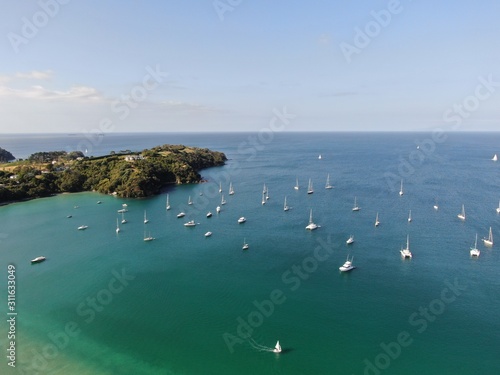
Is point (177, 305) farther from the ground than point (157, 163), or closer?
closer

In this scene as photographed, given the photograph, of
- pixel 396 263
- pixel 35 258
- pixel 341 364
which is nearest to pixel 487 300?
pixel 396 263

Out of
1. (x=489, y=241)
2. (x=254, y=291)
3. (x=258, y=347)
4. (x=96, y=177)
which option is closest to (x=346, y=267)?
(x=254, y=291)

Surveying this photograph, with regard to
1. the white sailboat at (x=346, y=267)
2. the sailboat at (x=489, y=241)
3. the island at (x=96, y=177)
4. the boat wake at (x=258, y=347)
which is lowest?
the boat wake at (x=258, y=347)

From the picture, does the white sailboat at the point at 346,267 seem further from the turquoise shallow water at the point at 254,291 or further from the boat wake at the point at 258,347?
the boat wake at the point at 258,347

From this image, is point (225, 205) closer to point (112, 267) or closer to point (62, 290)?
point (112, 267)

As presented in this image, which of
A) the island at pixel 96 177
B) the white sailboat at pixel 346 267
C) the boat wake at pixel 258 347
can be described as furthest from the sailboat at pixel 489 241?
the island at pixel 96 177

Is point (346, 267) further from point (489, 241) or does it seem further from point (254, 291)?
point (489, 241)

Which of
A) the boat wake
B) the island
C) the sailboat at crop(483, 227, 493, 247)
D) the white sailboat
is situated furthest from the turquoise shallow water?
the island

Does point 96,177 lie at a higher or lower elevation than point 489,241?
higher
